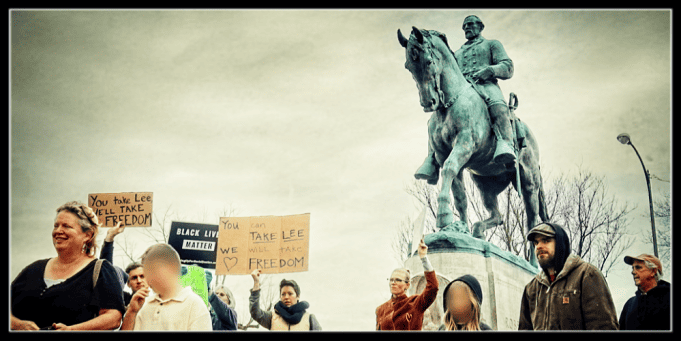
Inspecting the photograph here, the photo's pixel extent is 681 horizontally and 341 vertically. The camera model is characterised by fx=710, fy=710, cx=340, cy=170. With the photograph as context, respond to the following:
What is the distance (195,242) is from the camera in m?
8.73

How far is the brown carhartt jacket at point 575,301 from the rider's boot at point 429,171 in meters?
3.20

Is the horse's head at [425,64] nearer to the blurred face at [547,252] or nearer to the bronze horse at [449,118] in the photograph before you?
the bronze horse at [449,118]

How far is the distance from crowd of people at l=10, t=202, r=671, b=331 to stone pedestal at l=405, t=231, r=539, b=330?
1494 mm

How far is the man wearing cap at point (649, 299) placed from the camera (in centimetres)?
702

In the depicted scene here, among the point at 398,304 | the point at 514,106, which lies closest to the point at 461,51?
the point at 514,106

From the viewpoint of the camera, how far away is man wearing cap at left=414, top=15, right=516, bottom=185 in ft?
32.8

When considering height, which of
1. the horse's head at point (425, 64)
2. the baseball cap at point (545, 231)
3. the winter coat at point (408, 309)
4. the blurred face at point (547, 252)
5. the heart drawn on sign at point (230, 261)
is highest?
the horse's head at point (425, 64)

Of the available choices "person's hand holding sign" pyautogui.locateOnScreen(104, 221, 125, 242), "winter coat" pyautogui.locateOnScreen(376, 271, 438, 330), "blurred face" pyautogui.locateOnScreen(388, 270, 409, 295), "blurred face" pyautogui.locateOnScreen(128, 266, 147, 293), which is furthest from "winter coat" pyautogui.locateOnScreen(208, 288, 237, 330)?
"blurred face" pyautogui.locateOnScreen(388, 270, 409, 295)

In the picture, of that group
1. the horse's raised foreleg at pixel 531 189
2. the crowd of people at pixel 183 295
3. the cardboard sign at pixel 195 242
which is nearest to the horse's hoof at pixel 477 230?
the horse's raised foreleg at pixel 531 189

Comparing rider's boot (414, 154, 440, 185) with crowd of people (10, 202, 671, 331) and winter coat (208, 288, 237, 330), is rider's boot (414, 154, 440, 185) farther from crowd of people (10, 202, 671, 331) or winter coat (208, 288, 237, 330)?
winter coat (208, 288, 237, 330)

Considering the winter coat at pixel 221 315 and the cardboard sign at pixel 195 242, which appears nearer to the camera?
the winter coat at pixel 221 315
